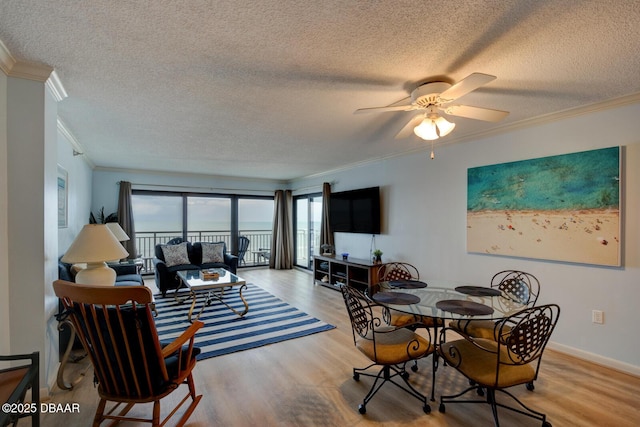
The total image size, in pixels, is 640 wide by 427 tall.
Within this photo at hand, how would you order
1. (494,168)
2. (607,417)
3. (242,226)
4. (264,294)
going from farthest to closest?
1. (242,226)
2. (264,294)
3. (494,168)
4. (607,417)

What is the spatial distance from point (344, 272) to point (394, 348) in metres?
3.35

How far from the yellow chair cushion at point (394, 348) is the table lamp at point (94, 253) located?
209 centimetres

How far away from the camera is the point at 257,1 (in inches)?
55.6

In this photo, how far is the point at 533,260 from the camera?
316 cm

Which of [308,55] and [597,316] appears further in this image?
[597,316]

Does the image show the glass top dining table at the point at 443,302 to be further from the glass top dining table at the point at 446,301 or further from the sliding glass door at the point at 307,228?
the sliding glass door at the point at 307,228

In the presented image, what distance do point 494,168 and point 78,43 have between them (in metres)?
3.83

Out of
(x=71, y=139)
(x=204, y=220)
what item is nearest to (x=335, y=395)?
(x=71, y=139)

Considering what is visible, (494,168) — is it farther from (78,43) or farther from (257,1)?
(78,43)

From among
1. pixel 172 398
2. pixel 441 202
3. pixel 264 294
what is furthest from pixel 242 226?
pixel 172 398

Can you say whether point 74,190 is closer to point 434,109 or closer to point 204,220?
point 204,220

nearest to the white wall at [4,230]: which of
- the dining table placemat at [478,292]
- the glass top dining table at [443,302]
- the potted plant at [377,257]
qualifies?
the glass top dining table at [443,302]

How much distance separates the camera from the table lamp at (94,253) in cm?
233

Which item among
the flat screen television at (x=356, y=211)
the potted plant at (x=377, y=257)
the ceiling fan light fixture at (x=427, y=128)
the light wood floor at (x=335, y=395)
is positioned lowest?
the light wood floor at (x=335, y=395)
